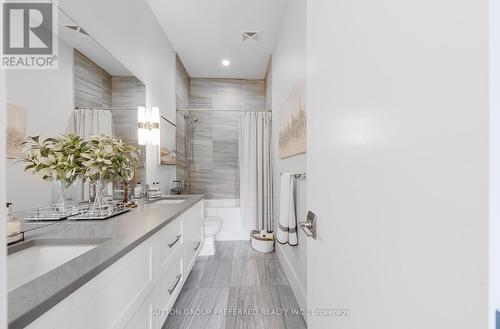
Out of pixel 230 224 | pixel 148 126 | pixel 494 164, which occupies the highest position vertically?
pixel 148 126

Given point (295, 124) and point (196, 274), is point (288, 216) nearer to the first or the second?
point (295, 124)

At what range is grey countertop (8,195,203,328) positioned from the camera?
52 cm

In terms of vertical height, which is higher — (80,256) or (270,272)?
(80,256)

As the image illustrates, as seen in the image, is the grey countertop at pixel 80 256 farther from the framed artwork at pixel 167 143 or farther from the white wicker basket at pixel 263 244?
the white wicker basket at pixel 263 244

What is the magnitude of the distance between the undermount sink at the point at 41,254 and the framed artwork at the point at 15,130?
1.30 feet

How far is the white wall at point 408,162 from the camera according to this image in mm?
283

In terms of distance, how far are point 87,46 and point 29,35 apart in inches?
17.1

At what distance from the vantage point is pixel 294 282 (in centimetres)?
198

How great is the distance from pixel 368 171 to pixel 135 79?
2234mm

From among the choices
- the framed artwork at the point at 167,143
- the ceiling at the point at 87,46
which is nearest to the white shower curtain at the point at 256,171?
the framed artwork at the point at 167,143

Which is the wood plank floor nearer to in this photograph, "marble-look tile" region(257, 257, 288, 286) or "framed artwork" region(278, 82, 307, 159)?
"marble-look tile" region(257, 257, 288, 286)

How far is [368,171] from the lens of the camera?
50 cm

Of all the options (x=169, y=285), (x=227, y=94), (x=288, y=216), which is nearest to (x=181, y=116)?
(x=227, y=94)

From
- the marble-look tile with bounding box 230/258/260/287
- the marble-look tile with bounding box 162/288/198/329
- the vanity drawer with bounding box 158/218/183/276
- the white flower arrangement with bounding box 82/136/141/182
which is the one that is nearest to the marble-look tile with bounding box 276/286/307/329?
the marble-look tile with bounding box 230/258/260/287
